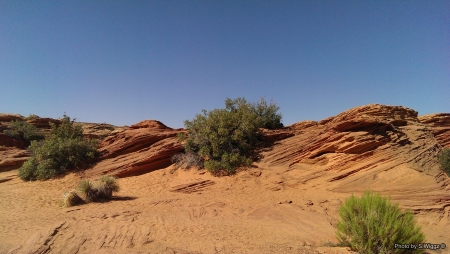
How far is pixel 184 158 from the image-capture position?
1520 cm

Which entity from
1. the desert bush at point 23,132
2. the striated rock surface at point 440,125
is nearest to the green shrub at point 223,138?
the striated rock surface at point 440,125

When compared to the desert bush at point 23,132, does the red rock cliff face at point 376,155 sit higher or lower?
lower

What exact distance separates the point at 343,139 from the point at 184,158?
8.65 metres

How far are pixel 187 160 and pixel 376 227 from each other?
1076 cm

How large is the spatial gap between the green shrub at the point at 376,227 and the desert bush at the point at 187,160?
30.5ft

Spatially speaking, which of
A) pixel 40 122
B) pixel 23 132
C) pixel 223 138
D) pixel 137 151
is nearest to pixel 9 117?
pixel 40 122

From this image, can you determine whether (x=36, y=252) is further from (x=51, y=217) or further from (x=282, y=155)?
(x=282, y=155)

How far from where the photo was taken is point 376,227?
18.8 ft

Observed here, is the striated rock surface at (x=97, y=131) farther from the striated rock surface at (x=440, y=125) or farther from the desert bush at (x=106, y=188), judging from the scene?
the striated rock surface at (x=440, y=125)

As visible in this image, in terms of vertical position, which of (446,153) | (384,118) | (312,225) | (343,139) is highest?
(384,118)

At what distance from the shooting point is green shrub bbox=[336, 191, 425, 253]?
5633 millimetres

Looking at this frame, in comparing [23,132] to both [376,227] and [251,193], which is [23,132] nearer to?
[251,193]

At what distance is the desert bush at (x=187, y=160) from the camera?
14.8 metres

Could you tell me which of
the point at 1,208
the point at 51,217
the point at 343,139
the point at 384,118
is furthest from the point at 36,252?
the point at 384,118
